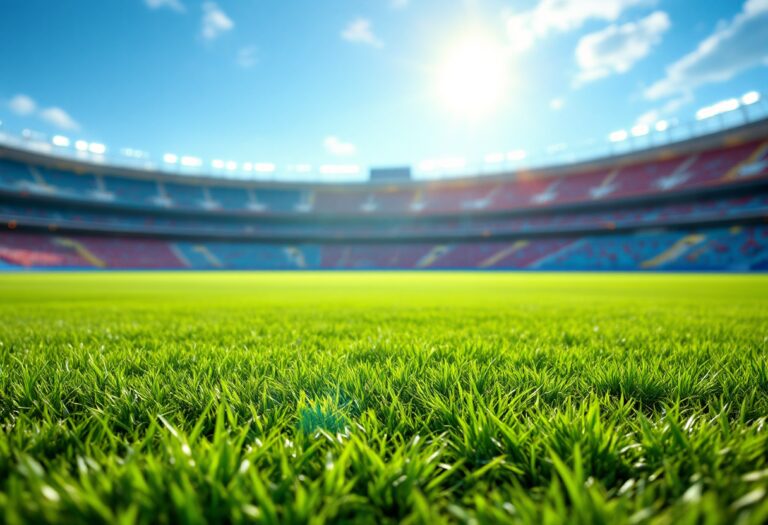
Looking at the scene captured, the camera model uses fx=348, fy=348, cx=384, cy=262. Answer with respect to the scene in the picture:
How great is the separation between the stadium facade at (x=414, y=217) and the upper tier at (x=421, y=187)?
0.14 meters

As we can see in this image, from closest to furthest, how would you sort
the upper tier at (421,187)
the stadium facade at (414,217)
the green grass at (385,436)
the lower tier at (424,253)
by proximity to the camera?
the green grass at (385,436) → the lower tier at (424,253) → the stadium facade at (414,217) → the upper tier at (421,187)

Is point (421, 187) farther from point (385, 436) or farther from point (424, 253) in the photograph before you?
point (385, 436)

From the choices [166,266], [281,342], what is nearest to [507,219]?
[166,266]

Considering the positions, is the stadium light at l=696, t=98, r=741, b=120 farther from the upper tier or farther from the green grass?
the green grass

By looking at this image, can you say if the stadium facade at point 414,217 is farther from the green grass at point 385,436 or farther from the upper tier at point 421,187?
the green grass at point 385,436

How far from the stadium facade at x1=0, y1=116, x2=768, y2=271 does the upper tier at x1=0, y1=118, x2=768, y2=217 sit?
14cm

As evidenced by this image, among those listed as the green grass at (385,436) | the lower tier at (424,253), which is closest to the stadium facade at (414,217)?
the lower tier at (424,253)

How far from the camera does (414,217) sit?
142 ft

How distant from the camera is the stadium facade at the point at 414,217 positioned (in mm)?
28344

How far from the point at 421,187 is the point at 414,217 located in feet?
14.4

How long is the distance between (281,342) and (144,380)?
847mm

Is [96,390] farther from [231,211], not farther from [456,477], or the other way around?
[231,211]

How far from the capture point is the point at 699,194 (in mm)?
29484

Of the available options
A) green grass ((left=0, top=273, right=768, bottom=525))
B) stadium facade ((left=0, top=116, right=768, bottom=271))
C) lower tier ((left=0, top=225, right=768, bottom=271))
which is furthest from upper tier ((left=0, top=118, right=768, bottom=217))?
green grass ((left=0, top=273, right=768, bottom=525))
